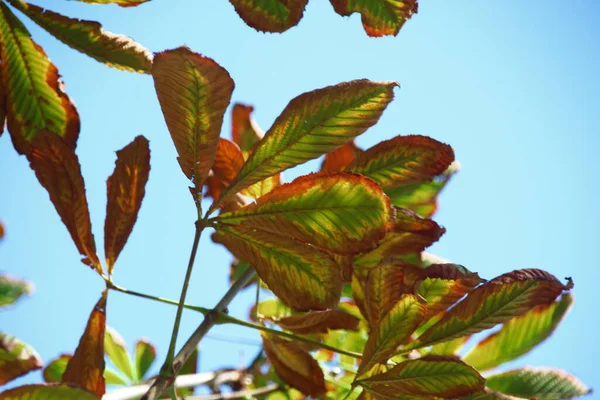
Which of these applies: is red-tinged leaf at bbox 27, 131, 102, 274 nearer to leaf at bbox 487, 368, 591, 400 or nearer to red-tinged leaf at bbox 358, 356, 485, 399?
red-tinged leaf at bbox 358, 356, 485, 399

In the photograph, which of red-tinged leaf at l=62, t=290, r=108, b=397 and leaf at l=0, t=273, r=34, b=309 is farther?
leaf at l=0, t=273, r=34, b=309

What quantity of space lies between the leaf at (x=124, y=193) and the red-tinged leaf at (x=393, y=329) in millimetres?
335

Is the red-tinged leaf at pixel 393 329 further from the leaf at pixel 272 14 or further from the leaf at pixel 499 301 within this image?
the leaf at pixel 272 14

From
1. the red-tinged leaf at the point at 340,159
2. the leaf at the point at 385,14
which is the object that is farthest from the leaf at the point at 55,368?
the leaf at the point at 385,14

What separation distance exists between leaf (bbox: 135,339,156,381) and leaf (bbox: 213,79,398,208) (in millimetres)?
1057

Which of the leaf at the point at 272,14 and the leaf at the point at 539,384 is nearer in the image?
the leaf at the point at 272,14

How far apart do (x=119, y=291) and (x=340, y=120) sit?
362 millimetres

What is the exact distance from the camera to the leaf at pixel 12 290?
817mm

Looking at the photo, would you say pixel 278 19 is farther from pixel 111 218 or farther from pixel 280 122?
pixel 111 218

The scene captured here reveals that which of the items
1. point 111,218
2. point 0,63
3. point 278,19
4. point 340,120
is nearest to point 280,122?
point 340,120

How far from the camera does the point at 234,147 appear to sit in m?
0.85

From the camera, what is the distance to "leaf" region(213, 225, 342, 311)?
25.8 inches

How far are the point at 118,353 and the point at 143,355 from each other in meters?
0.09

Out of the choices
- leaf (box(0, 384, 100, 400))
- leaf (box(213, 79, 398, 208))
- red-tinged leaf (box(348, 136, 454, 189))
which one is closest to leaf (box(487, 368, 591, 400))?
red-tinged leaf (box(348, 136, 454, 189))
